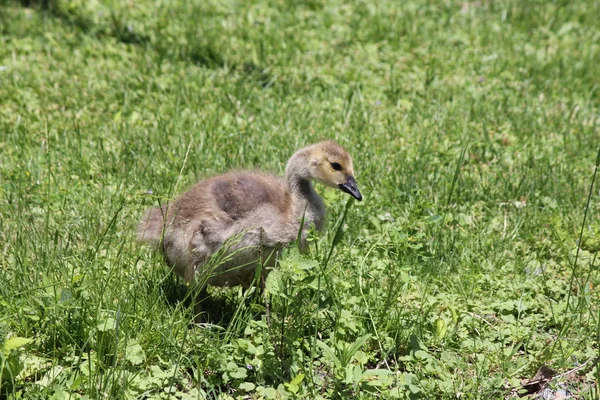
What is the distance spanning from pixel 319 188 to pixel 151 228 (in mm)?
1701

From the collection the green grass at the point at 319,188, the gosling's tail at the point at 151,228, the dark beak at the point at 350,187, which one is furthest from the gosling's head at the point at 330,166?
the gosling's tail at the point at 151,228

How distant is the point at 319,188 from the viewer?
6.21m

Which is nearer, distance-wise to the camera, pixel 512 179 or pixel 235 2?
pixel 512 179

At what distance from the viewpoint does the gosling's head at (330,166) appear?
4992 millimetres

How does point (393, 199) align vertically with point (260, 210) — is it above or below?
below

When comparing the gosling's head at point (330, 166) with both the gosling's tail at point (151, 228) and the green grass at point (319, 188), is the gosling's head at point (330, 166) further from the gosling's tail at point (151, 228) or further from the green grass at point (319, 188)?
the gosling's tail at point (151, 228)

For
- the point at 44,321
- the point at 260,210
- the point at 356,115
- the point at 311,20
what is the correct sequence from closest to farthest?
the point at 44,321 < the point at 260,210 < the point at 356,115 < the point at 311,20

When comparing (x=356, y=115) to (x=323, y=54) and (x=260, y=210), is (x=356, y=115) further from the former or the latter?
(x=260, y=210)

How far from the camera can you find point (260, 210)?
4.68 m

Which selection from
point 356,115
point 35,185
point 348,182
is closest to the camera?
point 348,182

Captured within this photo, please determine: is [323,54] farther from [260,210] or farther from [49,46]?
[260,210]

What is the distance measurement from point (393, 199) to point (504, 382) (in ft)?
6.91

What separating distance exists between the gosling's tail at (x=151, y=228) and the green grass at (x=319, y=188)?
0.33ft

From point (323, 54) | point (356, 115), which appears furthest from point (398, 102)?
point (323, 54)
